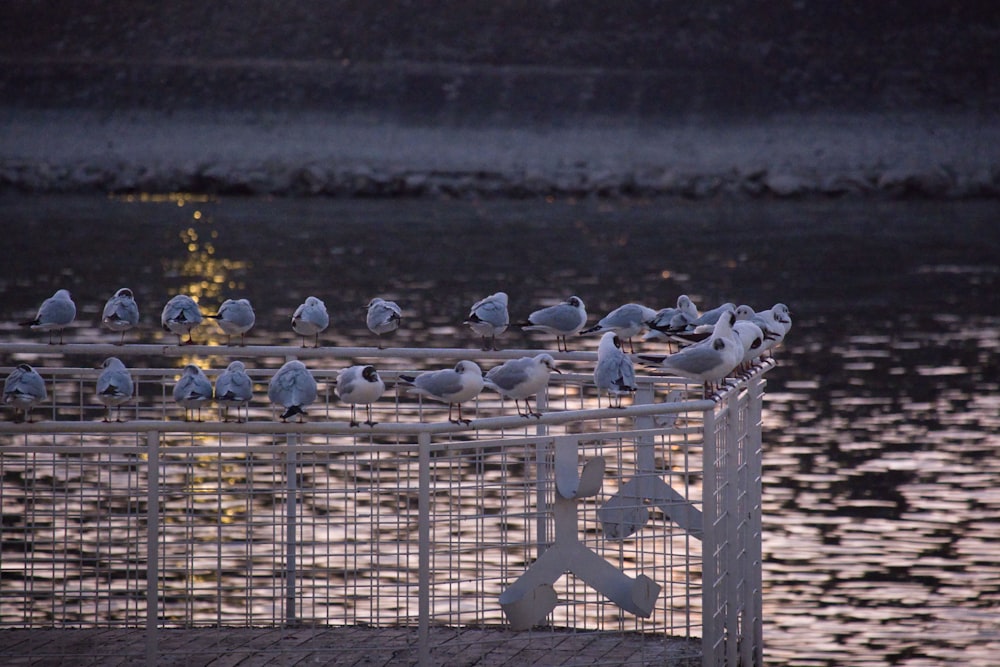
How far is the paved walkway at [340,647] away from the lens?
790 centimetres

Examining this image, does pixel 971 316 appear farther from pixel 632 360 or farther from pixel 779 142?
pixel 779 142

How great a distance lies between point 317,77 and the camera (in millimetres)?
62000

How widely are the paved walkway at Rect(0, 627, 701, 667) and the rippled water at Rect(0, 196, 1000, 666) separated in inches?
88.7

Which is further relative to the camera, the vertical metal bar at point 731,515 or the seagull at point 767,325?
the seagull at point 767,325

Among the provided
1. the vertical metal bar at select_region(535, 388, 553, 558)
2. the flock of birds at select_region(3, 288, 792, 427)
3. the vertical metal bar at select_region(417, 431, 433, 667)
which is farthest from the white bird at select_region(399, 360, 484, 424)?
the vertical metal bar at select_region(417, 431, 433, 667)

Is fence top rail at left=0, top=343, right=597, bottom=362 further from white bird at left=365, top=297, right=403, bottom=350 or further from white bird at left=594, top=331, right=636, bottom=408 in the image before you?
white bird at left=365, top=297, right=403, bottom=350

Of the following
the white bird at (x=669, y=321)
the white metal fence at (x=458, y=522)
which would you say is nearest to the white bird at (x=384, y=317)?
the white metal fence at (x=458, y=522)

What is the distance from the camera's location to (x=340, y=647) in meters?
7.97

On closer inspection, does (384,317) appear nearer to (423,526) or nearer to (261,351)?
(261,351)

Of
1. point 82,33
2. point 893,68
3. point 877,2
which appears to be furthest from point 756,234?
point 82,33

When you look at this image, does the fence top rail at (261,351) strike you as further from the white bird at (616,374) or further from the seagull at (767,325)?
the seagull at (767,325)

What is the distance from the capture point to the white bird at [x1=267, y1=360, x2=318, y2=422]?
7.38 metres

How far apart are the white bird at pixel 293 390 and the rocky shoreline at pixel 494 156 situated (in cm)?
4416

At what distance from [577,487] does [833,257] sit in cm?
2752
